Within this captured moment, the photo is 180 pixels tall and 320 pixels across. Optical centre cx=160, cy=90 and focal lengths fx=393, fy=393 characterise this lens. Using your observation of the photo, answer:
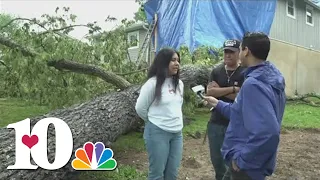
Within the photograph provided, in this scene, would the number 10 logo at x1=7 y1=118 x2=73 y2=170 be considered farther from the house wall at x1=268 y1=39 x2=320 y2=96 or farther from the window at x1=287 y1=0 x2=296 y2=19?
the window at x1=287 y1=0 x2=296 y2=19

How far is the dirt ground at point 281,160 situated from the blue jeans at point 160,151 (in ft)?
4.06

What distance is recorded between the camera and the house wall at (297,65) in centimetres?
1583

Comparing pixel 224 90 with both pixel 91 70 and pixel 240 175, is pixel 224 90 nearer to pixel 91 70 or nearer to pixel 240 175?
pixel 240 175

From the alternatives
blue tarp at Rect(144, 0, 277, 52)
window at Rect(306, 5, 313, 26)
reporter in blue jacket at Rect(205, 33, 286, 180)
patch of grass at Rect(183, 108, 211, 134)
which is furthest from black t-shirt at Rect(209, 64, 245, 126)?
window at Rect(306, 5, 313, 26)

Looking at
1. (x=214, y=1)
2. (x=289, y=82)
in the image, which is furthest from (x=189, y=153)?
(x=289, y=82)

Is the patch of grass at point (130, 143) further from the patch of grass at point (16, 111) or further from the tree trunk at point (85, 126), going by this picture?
the patch of grass at point (16, 111)

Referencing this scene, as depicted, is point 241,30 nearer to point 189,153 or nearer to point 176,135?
point 189,153

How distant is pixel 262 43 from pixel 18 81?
5.35 metres

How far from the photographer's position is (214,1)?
1389cm

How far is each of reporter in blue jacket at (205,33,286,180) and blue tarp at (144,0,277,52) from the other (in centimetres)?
1027

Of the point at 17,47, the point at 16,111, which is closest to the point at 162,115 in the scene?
the point at 17,47

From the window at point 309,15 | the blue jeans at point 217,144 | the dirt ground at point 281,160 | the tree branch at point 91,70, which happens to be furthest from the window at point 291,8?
the blue jeans at point 217,144

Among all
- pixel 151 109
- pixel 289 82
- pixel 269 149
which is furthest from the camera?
pixel 289 82

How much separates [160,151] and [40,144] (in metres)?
1.29
